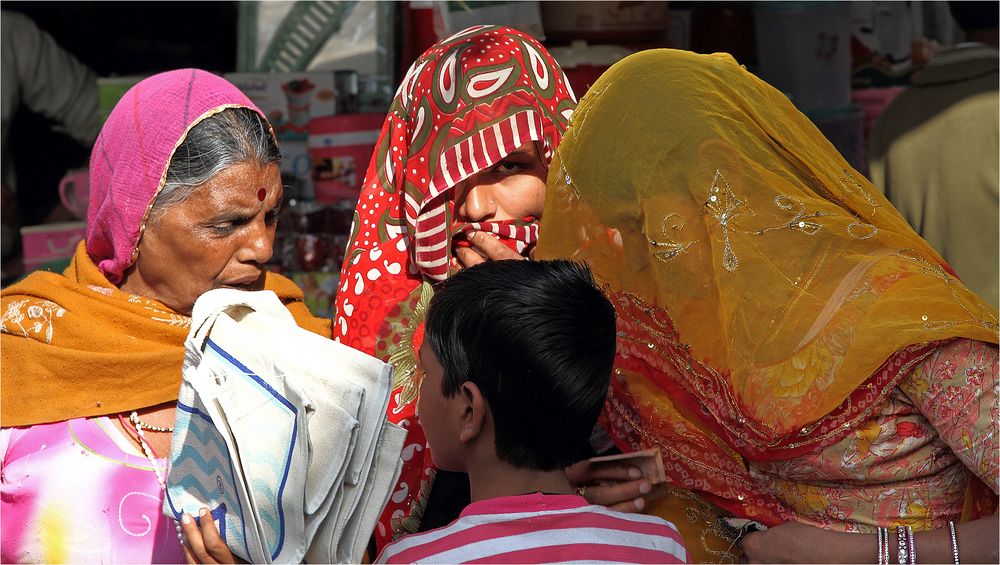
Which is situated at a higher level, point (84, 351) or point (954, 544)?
point (84, 351)

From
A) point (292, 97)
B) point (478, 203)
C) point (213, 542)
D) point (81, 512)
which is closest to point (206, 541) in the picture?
point (213, 542)

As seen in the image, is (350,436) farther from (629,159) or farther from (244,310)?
(629,159)

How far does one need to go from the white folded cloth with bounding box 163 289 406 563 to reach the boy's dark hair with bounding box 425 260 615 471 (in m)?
0.17

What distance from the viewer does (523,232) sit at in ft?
6.74

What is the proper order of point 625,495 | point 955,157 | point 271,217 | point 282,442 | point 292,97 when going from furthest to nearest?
point 955,157
point 292,97
point 271,217
point 625,495
point 282,442

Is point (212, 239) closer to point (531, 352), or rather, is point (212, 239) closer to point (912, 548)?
point (531, 352)

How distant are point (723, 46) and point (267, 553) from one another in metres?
3.32

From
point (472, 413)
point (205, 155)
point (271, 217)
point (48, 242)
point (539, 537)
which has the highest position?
point (205, 155)

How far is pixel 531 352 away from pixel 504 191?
58cm

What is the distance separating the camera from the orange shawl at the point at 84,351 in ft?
6.43

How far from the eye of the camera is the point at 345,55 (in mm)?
3789

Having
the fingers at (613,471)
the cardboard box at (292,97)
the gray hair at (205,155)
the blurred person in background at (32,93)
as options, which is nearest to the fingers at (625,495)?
the fingers at (613,471)

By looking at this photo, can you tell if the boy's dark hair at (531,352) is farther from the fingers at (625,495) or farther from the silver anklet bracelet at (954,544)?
the silver anklet bracelet at (954,544)

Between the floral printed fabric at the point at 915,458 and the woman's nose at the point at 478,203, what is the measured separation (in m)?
0.79
